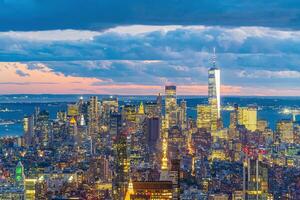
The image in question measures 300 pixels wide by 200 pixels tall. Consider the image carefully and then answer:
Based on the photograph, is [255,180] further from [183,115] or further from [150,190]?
[183,115]

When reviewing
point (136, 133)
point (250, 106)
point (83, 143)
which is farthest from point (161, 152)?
point (250, 106)

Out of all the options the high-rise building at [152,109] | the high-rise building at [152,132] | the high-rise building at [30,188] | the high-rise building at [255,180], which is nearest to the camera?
the high-rise building at [30,188]

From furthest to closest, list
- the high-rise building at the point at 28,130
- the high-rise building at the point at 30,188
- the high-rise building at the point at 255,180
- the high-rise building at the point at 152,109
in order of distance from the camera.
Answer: the high-rise building at the point at 152,109
the high-rise building at the point at 28,130
the high-rise building at the point at 255,180
the high-rise building at the point at 30,188

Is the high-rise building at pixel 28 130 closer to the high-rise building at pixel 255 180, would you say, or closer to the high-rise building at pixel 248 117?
the high-rise building at pixel 248 117

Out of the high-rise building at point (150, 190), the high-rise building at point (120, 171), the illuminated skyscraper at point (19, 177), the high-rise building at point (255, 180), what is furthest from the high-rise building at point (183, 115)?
the high-rise building at point (150, 190)

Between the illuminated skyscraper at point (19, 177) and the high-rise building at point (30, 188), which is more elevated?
the illuminated skyscraper at point (19, 177)

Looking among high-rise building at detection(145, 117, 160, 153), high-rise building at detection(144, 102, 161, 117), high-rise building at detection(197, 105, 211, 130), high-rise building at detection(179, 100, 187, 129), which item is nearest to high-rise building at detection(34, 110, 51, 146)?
high-rise building at detection(145, 117, 160, 153)

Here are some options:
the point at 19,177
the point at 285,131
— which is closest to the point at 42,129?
the point at 285,131
